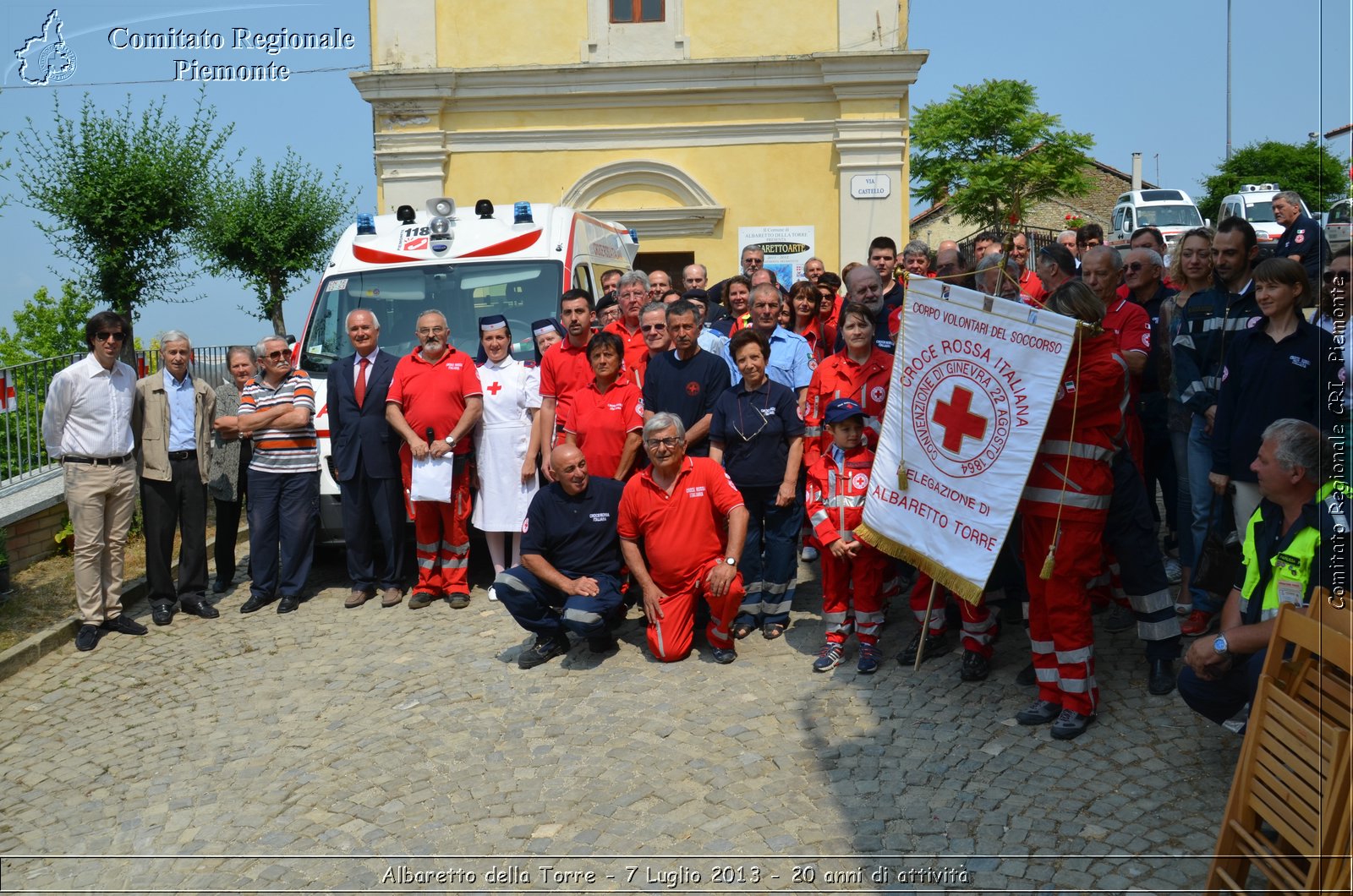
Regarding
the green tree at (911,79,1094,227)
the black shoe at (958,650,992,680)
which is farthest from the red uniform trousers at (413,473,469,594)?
the green tree at (911,79,1094,227)

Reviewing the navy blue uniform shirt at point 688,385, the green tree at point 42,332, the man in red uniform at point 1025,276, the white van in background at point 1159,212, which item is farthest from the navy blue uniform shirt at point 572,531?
the white van in background at point 1159,212

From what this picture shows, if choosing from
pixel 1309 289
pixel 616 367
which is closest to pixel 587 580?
pixel 616 367

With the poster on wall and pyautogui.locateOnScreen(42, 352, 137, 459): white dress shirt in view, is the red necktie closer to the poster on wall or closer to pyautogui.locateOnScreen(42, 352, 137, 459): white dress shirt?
pyautogui.locateOnScreen(42, 352, 137, 459): white dress shirt

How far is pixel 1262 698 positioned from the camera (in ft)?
12.9

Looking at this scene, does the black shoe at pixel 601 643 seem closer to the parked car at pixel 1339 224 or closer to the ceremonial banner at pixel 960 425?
the ceremonial banner at pixel 960 425

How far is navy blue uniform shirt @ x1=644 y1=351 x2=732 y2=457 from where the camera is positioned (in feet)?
24.8

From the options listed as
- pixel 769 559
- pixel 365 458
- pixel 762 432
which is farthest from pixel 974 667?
pixel 365 458

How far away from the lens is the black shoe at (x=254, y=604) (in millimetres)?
8609

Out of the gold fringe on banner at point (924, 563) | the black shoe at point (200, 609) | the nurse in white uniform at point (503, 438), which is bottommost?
the black shoe at point (200, 609)

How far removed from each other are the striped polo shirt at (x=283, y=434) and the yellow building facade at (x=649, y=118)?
1137cm

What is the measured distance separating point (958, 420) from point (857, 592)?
1.25m

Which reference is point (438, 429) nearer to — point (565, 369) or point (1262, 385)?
point (565, 369)

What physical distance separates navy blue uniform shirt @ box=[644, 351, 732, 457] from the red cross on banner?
1.86m

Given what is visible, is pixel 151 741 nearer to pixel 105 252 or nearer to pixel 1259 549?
pixel 1259 549
